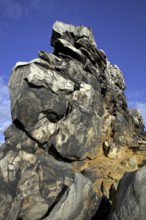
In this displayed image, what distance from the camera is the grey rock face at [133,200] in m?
15.4

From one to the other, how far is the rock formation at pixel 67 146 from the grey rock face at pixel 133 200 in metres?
0.06

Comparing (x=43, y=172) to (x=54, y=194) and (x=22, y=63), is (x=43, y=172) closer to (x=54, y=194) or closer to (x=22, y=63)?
(x=54, y=194)

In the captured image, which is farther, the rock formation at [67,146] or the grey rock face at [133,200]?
the rock formation at [67,146]

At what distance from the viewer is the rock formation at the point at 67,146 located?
2027 centimetres

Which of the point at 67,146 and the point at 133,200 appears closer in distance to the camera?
the point at 133,200

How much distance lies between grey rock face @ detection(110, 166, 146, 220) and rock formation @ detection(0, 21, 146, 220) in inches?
2.3

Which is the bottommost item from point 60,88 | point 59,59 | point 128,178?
point 128,178

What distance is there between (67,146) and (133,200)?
11833 mm

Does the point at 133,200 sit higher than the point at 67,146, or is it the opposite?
the point at 67,146

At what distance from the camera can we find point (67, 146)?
26.7 metres

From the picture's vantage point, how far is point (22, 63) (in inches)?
1126

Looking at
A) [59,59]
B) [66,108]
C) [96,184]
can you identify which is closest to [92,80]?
[59,59]

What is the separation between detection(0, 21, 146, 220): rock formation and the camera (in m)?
20.3

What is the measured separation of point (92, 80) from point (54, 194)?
16.2 metres
